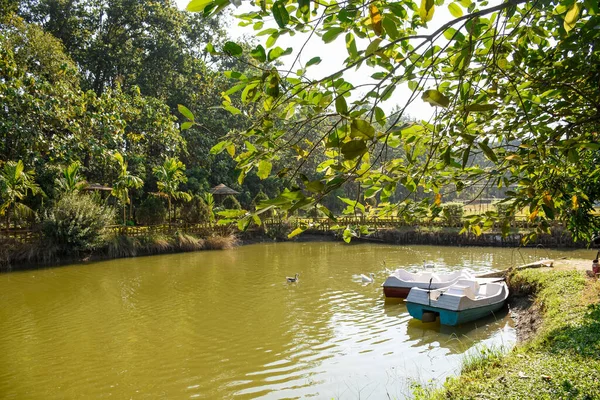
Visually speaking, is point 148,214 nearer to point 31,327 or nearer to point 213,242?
point 213,242

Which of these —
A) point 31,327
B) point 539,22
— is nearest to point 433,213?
point 539,22

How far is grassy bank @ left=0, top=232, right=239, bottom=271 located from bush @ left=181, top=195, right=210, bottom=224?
1.21 m

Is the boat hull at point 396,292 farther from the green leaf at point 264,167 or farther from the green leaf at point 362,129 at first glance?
the green leaf at point 362,129

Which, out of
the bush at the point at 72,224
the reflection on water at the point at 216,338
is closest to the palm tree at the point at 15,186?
the bush at the point at 72,224

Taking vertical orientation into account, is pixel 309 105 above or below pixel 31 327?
above

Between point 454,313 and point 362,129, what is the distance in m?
8.19

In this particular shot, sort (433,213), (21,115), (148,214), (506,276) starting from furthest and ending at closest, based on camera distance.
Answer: (148,214) < (21,115) < (506,276) < (433,213)

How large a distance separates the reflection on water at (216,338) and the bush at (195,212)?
7965 mm

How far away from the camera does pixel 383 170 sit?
167cm

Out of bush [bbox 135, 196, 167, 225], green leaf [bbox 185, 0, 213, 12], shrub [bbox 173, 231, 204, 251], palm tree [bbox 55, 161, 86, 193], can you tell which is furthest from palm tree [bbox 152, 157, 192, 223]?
green leaf [bbox 185, 0, 213, 12]

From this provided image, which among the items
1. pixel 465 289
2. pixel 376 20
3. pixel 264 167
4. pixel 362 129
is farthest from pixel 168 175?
pixel 362 129

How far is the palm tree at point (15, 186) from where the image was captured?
15.5 m

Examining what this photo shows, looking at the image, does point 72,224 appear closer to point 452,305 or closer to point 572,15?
point 452,305

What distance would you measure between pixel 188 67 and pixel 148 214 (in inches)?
489
